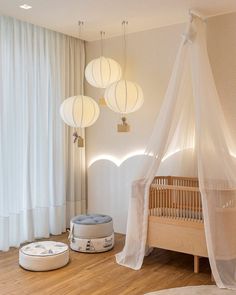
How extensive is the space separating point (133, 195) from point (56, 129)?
1.62 m

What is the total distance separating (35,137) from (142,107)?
1.43m

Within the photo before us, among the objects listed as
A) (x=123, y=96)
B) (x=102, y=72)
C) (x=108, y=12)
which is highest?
(x=108, y=12)

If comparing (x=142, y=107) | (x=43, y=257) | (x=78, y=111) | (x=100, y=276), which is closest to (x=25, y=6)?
(x=78, y=111)

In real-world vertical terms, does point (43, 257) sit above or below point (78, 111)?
below

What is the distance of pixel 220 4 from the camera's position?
3.77 meters

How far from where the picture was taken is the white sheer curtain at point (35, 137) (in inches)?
165

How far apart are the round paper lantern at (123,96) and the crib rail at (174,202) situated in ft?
3.03

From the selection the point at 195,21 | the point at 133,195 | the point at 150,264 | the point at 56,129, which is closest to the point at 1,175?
the point at 56,129

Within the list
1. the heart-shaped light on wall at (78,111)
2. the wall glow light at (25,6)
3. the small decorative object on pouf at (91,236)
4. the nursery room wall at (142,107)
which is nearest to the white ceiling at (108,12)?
the wall glow light at (25,6)

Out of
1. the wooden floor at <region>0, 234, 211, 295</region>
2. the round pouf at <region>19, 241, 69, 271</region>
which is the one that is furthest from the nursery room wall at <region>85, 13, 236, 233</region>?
the round pouf at <region>19, 241, 69, 271</region>

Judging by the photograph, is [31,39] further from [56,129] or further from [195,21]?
[195,21]

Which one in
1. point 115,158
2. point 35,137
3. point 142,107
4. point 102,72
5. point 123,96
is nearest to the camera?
point 123,96

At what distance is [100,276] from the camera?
348 cm

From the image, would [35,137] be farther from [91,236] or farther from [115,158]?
[91,236]
